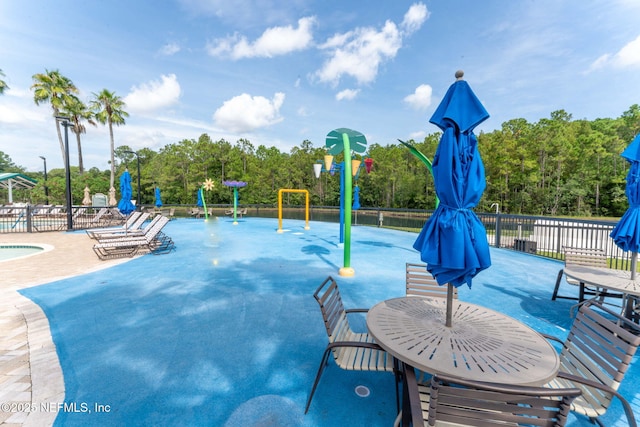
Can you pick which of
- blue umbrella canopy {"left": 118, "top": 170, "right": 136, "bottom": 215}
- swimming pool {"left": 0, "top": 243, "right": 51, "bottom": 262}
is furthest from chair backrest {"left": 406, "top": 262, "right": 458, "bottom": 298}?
blue umbrella canopy {"left": 118, "top": 170, "right": 136, "bottom": 215}

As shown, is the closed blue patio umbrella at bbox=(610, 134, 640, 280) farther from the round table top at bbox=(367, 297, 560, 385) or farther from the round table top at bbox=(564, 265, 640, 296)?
the round table top at bbox=(367, 297, 560, 385)

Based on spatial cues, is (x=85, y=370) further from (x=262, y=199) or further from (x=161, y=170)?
(x=161, y=170)

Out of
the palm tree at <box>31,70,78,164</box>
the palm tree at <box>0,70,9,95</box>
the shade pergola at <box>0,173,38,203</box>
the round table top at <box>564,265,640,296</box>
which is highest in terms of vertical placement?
the palm tree at <box>31,70,78,164</box>

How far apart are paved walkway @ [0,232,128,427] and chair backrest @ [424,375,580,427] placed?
9.85ft

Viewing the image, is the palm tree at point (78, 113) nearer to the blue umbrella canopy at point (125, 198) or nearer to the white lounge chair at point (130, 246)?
the blue umbrella canopy at point (125, 198)

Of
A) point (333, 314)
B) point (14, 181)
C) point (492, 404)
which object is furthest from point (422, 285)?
point (14, 181)

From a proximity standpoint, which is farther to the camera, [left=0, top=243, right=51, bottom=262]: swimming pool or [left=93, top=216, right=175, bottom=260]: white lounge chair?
[left=0, top=243, right=51, bottom=262]: swimming pool

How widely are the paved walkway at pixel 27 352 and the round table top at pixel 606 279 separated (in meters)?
5.87

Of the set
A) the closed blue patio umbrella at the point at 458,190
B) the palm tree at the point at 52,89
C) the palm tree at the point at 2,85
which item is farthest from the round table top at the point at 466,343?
the palm tree at the point at 52,89

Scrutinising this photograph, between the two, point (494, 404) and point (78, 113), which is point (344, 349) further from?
point (78, 113)

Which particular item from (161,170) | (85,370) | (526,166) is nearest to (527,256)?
(85,370)

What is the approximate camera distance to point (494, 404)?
146cm

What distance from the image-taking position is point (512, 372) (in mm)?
1755

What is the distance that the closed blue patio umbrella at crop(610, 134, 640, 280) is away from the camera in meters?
3.58
